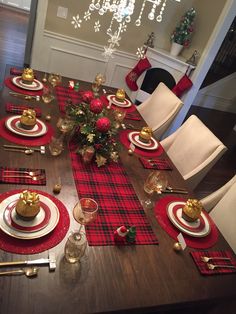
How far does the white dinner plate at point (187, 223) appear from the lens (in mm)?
1224

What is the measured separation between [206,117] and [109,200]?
4467 millimetres

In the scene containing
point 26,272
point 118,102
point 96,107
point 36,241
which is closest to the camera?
point 26,272

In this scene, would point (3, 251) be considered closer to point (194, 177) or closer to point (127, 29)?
point (194, 177)

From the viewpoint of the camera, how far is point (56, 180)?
4.10ft

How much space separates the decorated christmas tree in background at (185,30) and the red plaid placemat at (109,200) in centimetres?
253

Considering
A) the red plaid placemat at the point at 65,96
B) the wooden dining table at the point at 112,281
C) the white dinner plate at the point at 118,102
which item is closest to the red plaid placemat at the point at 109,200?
the wooden dining table at the point at 112,281

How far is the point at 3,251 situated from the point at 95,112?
85 centimetres

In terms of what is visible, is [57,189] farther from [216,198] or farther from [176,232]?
[216,198]

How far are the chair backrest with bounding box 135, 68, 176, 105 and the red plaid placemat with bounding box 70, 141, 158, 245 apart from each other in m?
2.45

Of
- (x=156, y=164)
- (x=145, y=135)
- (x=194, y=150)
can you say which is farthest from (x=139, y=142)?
(x=194, y=150)

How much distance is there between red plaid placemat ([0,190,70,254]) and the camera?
0.90m

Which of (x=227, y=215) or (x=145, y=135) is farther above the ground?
(x=145, y=135)

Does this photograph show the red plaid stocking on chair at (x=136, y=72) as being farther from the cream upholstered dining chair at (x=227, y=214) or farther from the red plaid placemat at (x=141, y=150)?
the cream upholstered dining chair at (x=227, y=214)

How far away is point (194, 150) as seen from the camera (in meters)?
1.88
